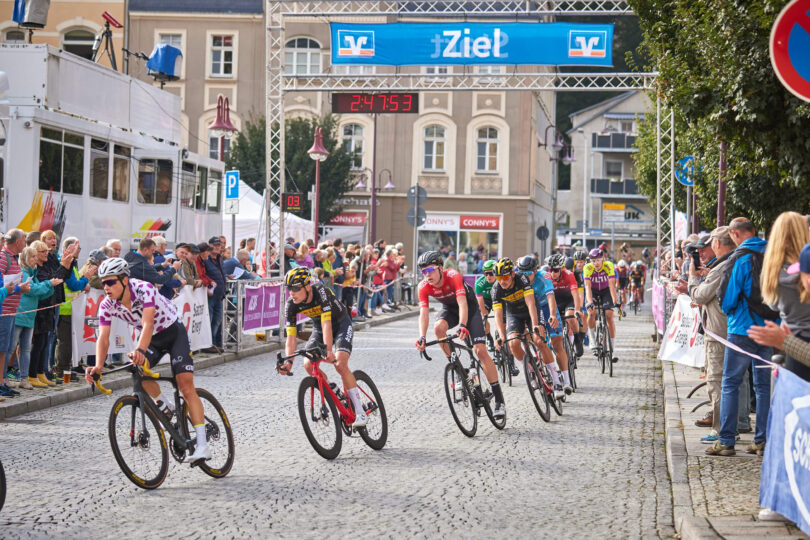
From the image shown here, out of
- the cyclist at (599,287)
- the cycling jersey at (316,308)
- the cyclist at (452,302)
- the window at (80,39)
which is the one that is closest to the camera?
the cycling jersey at (316,308)

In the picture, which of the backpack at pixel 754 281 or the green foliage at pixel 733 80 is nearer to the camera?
the backpack at pixel 754 281

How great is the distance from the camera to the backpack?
27.8 feet

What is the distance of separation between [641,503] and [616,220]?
8734 centimetres

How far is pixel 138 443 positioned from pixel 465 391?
363cm

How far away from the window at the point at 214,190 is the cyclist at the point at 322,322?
48.4 ft

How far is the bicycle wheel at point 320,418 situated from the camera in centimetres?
918

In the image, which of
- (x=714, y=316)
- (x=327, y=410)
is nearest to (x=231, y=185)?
(x=327, y=410)

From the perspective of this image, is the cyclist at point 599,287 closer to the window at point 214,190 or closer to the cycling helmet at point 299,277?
the cycling helmet at point 299,277

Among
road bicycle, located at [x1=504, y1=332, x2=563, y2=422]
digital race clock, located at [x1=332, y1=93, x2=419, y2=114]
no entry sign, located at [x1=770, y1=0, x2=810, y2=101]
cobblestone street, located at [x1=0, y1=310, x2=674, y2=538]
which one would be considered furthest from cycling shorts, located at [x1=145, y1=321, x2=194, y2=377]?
digital race clock, located at [x1=332, y1=93, x2=419, y2=114]

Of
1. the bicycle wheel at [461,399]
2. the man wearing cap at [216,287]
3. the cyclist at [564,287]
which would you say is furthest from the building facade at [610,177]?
the bicycle wheel at [461,399]

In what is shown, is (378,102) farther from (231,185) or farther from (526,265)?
(526,265)

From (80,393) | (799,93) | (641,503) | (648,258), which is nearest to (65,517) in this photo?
(641,503)

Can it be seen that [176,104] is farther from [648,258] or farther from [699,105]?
[648,258]

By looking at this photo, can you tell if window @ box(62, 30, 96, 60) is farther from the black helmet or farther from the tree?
the black helmet
